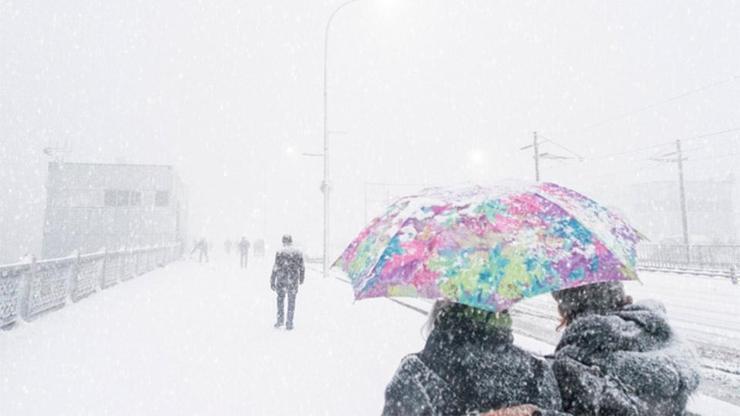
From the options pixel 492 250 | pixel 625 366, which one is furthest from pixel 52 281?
pixel 625 366

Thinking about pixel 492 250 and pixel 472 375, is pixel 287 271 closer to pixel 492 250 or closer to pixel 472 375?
pixel 492 250

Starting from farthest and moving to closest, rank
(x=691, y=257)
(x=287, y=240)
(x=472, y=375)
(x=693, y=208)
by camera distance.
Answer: (x=693, y=208) < (x=691, y=257) < (x=287, y=240) < (x=472, y=375)

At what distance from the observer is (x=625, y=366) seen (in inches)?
71.9

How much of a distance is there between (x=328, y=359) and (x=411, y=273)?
5.18 meters

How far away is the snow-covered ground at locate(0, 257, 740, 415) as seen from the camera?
4977mm

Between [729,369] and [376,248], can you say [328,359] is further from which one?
[729,369]

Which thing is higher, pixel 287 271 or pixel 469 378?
pixel 469 378

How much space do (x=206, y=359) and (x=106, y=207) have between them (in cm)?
4565

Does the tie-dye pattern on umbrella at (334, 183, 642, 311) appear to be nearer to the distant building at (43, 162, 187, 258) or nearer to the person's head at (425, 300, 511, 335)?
the person's head at (425, 300, 511, 335)

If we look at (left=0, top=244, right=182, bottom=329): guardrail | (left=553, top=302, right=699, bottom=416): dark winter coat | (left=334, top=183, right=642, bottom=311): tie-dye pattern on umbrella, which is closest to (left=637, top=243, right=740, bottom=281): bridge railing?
(left=0, top=244, right=182, bottom=329): guardrail

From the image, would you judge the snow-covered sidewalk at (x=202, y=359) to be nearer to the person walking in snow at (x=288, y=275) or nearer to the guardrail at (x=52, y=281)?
the guardrail at (x=52, y=281)

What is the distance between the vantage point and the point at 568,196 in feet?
7.45

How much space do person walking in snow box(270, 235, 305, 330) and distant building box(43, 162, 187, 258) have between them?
4081 centimetres

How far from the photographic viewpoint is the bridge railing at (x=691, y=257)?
24.8m
